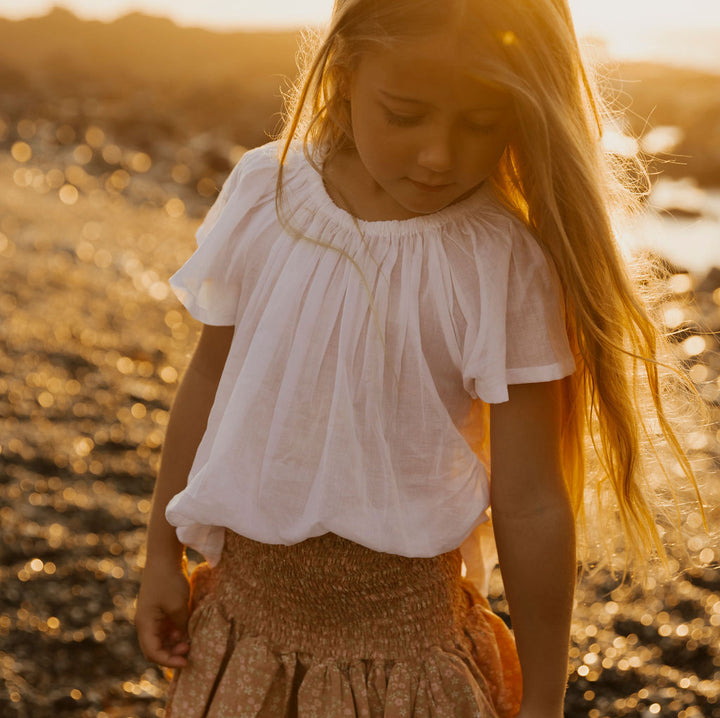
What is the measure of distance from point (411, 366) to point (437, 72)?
0.38 meters

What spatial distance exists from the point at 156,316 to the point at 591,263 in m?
4.25

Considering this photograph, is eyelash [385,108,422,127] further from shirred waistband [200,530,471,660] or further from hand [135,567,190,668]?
hand [135,567,190,668]

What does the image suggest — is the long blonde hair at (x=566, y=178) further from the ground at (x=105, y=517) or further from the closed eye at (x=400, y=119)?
the ground at (x=105, y=517)

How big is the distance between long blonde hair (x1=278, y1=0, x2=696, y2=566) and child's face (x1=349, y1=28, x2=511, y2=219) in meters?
0.02

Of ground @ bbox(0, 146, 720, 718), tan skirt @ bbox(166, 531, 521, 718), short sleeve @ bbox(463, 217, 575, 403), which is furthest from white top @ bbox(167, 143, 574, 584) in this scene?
ground @ bbox(0, 146, 720, 718)

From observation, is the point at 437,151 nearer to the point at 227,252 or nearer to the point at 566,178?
the point at 566,178

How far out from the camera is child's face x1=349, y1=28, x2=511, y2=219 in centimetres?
120

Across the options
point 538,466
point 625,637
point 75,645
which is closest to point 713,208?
point 625,637

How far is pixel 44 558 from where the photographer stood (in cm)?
303

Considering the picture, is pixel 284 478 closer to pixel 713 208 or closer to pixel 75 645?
pixel 75 645

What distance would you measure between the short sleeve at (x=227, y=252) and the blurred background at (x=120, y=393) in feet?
1.38

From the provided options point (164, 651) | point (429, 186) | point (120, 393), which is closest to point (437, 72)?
point (429, 186)

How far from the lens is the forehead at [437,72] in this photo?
1186 millimetres

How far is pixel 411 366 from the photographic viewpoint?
4.38 feet
